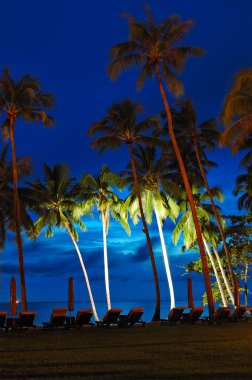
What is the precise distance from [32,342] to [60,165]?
21.7 metres

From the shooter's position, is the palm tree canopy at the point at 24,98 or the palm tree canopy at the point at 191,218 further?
the palm tree canopy at the point at 191,218

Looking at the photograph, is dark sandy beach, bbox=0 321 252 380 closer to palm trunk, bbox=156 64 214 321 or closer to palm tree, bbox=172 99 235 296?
palm trunk, bbox=156 64 214 321

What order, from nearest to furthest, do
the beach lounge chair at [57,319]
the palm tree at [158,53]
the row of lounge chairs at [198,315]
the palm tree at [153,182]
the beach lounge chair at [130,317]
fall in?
1. the beach lounge chair at [57,319]
2. the beach lounge chair at [130,317]
3. the row of lounge chairs at [198,315]
4. the palm tree at [158,53]
5. the palm tree at [153,182]

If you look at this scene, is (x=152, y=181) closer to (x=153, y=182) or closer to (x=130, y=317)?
(x=153, y=182)

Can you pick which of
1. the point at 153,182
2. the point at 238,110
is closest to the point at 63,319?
the point at 238,110

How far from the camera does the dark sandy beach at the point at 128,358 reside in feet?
24.2

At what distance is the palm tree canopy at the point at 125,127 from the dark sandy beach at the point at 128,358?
558 inches

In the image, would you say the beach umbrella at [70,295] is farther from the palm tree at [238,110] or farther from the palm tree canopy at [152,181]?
the palm tree canopy at [152,181]

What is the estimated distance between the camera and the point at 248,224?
105ft

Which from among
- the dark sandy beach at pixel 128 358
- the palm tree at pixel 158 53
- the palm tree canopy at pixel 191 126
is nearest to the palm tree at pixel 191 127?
the palm tree canopy at pixel 191 126

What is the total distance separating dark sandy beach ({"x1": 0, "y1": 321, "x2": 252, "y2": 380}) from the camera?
7387 millimetres

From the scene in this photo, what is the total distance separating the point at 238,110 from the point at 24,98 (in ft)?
32.8

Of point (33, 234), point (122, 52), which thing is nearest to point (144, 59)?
point (122, 52)

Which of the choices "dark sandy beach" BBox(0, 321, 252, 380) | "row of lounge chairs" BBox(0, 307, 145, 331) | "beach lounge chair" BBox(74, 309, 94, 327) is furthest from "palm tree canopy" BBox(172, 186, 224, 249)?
"dark sandy beach" BBox(0, 321, 252, 380)
